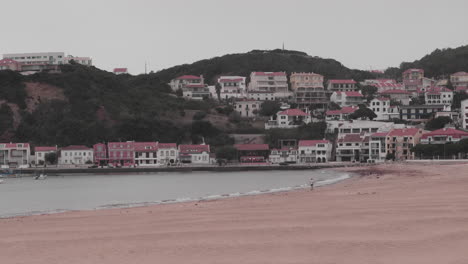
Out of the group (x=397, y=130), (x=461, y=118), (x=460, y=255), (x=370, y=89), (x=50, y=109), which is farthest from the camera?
(x=370, y=89)

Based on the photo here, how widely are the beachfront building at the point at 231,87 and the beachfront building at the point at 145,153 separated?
34788mm

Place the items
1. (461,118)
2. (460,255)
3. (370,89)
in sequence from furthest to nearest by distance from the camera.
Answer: (370,89) < (461,118) < (460,255)

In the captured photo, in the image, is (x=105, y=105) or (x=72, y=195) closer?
(x=72, y=195)

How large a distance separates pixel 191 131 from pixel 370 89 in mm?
40047

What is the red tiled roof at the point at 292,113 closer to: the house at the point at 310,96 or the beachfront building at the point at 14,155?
the house at the point at 310,96

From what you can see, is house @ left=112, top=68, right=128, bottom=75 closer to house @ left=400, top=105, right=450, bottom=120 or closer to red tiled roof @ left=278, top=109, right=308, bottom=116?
red tiled roof @ left=278, top=109, right=308, bottom=116

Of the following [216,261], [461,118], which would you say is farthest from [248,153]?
[216,261]

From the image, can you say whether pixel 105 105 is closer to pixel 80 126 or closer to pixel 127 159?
pixel 80 126

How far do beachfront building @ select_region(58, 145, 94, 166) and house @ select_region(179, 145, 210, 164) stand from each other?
1209 centimetres

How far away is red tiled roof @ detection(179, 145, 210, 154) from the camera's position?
3059 inches

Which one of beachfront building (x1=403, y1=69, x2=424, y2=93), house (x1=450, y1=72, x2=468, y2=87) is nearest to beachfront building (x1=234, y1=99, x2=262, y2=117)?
beachfront building (x1=403, y1=69, x2=424, y2=93)

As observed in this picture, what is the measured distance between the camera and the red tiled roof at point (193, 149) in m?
77.7

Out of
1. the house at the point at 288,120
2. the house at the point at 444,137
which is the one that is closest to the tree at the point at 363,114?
the house at the point at 288,120

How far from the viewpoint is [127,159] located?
77.7m
